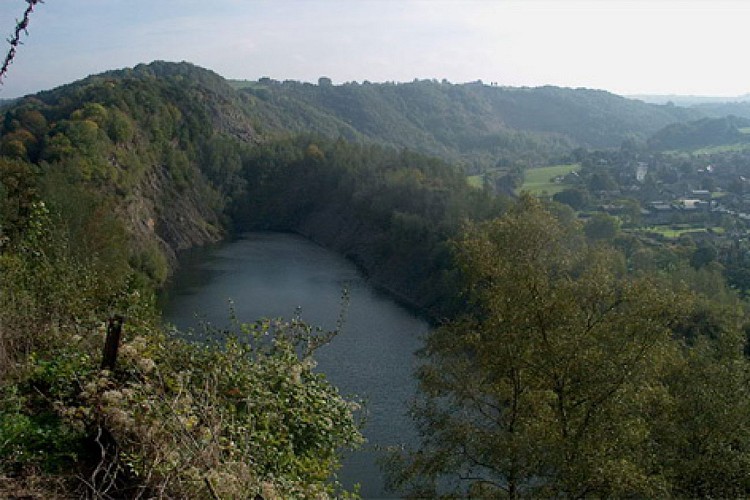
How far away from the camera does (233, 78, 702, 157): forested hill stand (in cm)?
9612

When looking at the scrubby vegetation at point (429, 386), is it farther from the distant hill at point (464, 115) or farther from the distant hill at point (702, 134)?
the distant hill at point (464, 115)

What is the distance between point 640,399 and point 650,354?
0.53 metres

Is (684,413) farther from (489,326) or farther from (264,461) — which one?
(264,461)

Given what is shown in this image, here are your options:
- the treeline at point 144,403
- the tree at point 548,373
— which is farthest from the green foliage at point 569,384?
the treeline at point 144,403

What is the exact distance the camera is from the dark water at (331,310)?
1762cm

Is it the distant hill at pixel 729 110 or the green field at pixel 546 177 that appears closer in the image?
the green field at pixel 546 177

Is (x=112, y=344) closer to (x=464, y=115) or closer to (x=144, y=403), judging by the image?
(x=144, y=403)

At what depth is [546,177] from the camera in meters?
65.1

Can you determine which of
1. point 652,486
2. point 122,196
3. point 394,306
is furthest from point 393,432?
point 122,196

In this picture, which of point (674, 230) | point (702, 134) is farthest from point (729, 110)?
point (674, 230)

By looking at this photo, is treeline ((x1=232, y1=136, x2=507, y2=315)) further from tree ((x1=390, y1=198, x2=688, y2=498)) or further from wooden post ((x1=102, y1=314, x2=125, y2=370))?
wooden post ((x1=102, y1=314, x2=125, y2=370))

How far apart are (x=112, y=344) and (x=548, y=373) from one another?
482 centimetres

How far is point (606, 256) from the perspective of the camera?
30.2 feet

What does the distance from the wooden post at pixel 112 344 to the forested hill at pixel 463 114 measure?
8193 centimetres
